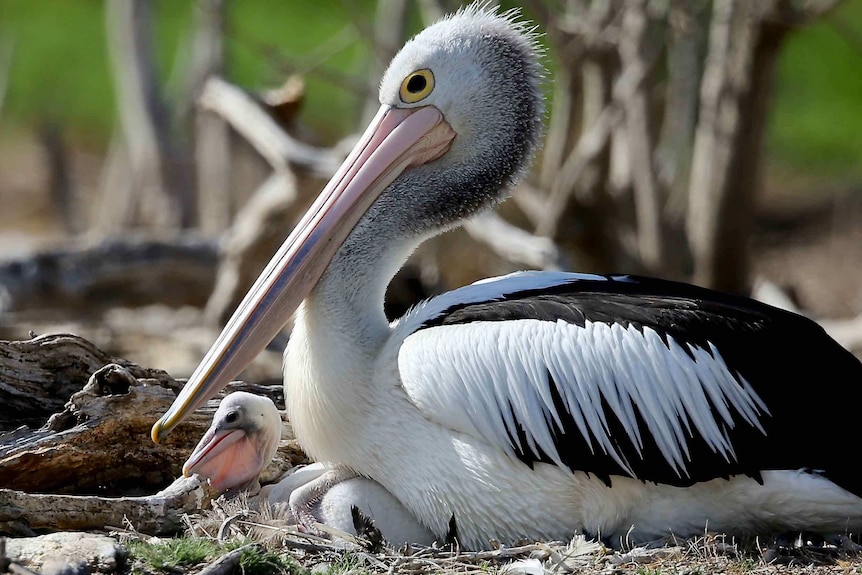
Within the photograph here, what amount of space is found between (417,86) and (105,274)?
424 centimetres

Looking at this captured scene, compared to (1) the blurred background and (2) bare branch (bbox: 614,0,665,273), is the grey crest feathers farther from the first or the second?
(2) bare branch (bbox: 614,0,665,273)

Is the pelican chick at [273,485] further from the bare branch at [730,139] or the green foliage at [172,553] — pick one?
the bare branch at [730,139]

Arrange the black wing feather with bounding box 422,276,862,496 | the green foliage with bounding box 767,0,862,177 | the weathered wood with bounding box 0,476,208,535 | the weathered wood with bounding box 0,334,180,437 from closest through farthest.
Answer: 1. the weathered wood with bounding box 0,476,208,535
2. the black wing feather with bounding box 422,276,862,496
3. the weathered wood with bounding box 0,334,180,437
4. the green foliage with bounding box 767,0,862,177

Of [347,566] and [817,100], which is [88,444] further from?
[817,100]

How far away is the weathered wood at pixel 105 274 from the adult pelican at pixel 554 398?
4001 millimetres

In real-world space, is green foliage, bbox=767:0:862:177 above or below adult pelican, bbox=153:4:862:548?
above

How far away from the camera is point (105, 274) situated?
8.60m

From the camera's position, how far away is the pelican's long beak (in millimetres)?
4668

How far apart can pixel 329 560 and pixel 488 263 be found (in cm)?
500

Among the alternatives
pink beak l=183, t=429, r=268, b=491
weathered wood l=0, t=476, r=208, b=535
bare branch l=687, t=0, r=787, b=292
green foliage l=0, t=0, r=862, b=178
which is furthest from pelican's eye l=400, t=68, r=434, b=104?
green foliage l=0, t=0, r=862, b=178

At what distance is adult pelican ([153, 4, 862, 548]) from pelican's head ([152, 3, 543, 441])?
7 cm

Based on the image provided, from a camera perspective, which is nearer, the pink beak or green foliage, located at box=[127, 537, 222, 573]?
green foliage, located at box=[127, 537, 222, 573]

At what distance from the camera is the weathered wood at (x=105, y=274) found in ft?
27.3

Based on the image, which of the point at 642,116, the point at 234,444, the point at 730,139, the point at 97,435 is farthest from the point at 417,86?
the point at 642,116
